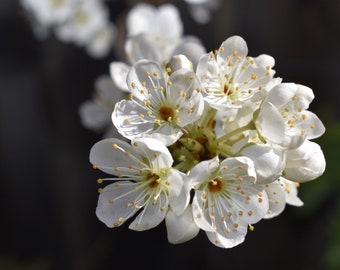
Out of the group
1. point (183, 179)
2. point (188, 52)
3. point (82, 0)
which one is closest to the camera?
point (183, 179)

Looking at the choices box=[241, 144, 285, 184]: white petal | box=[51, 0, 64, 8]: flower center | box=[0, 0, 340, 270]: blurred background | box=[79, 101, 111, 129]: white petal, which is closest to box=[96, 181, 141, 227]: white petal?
box=[241, 144, 285, 184]: white petal

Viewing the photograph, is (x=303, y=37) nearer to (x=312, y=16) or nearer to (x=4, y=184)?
(x=312, y=16)

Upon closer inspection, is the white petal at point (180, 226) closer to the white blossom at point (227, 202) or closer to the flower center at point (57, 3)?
the white blossom at point (227, 202)

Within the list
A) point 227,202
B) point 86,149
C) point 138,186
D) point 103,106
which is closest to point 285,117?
Result: point 227,202

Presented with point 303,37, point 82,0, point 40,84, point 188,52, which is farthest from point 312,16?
point 188,52

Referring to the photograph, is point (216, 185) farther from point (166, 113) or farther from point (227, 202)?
point (166, 113)

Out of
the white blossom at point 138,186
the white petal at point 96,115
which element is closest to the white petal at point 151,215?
the white blossom at point 138,186
